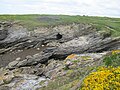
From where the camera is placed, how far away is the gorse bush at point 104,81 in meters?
12.1

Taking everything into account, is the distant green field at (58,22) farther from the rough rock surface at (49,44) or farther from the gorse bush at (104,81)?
the gorse bush at (104,81)

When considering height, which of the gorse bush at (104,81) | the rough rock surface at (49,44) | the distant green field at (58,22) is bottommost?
the rough rock surface at (49,44)

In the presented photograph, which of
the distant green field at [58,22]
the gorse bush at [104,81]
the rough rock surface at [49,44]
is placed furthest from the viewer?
the distant green field at [58,22]

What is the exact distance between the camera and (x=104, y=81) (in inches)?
490

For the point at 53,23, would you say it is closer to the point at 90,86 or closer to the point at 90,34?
the point at 90,34

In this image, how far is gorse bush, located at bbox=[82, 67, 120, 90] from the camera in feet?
39.8

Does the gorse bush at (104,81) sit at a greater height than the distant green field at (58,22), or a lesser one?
greater

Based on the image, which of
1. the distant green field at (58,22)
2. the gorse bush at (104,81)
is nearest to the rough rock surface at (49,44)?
the distant green field at (58,22)

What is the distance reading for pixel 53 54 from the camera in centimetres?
4147

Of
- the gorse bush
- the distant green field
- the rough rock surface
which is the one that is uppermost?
the gorse bush

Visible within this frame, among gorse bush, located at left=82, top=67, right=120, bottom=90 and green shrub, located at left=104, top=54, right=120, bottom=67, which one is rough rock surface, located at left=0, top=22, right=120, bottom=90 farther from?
gorse bush, located at left=82, top=67, right=120, bottom=90

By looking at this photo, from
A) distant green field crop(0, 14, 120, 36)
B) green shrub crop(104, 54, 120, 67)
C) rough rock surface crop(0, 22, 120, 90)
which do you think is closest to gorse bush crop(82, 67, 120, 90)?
green shrub crop(104, 54, 120, 67)

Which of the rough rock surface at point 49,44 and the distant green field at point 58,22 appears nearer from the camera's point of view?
the rough rock surface at point 49,44

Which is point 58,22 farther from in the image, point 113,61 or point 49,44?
point 113,61
